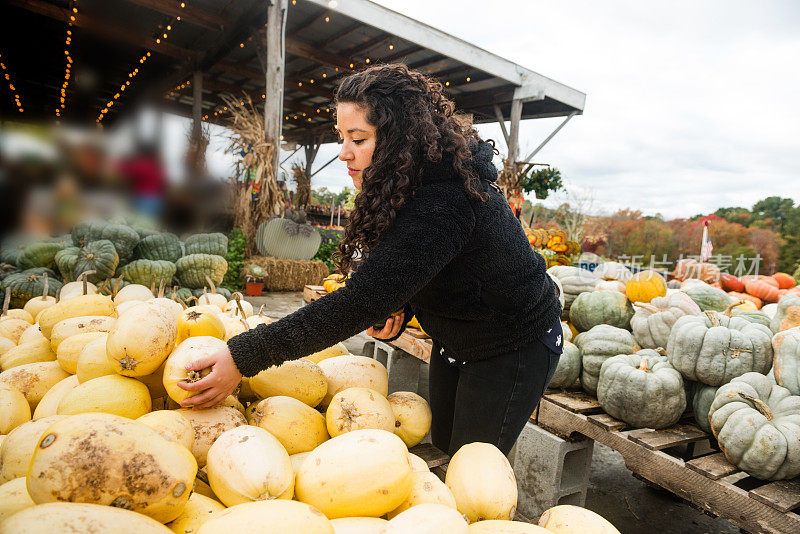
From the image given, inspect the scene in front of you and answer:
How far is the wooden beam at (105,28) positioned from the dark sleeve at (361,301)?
8.75 meters

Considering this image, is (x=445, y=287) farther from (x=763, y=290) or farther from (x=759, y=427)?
(x=763, y=290)

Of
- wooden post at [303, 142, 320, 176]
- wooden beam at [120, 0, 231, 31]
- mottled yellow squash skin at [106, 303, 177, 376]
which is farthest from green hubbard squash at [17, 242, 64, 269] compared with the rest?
wooden post at [303, 142, 320, 176]

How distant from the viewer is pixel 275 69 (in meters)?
7.06

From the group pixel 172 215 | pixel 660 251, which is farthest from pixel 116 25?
pixel 660 251

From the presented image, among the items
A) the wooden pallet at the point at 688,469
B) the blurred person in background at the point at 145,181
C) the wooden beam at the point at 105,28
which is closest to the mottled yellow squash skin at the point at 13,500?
the wooden pallet at the point at 688,469

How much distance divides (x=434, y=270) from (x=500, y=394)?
613mm

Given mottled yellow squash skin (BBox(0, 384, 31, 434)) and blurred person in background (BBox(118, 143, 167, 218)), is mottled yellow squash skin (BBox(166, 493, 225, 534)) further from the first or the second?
blurred person in background (BBox(118, 143, 167, 218))

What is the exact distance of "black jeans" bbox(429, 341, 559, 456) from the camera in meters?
1.55

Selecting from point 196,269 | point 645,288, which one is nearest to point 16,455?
point 645,288

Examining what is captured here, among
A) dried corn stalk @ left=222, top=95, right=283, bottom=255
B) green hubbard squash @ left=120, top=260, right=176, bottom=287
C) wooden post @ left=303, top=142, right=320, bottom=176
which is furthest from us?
wooden post @ left=303, top=142, right=320, bottom=176

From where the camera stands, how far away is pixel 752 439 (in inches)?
72.3

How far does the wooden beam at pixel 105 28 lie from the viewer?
7457 millimetres

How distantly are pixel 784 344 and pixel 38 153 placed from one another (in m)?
5.92

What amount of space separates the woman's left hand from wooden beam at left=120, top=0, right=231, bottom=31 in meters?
7.95
